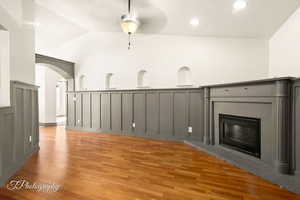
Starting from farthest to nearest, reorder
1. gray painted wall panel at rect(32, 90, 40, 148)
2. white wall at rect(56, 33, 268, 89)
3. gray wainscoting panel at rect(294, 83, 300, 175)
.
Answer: white wall at rect(56, 33, 268, 89) → gray painted wall panel at rect(32, 90, 40, 148) → gray wainscoting panel at rect(294, 83, 300, 175)

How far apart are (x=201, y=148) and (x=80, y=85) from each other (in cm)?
516

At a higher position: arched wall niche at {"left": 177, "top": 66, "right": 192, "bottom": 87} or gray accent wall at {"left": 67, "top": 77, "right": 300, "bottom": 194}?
arched wall niche at {"left": 177, "top": 66, "right": 192, "bottom": 87}

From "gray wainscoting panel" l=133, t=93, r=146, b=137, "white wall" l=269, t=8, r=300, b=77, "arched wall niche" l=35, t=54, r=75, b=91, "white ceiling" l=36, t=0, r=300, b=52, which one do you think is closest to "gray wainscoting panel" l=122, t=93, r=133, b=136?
"gray wainscoting panel" l=133, t=93, r=146, b=137

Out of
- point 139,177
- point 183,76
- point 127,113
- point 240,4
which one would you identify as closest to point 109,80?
point 127,113

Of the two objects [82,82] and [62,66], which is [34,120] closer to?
[62,66]

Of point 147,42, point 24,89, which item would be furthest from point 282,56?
point 24,89

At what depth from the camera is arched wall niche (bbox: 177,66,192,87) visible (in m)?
4.90

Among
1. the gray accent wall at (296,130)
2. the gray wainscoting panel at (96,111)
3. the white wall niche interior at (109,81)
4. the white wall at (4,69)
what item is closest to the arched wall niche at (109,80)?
the white wall niche interior at (109,81)

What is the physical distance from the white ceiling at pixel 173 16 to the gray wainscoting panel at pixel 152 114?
201 cm

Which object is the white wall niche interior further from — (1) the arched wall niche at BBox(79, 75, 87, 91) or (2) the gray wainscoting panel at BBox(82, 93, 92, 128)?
(1) the arched wall niche at BBox(79, 75, 87, 91)

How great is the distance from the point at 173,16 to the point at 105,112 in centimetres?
377

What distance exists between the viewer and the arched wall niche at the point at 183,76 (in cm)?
490

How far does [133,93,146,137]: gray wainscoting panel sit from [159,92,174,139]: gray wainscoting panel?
0.57 m

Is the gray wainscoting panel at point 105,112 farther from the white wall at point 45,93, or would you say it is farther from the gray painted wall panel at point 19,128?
the white wall at point 45,93
